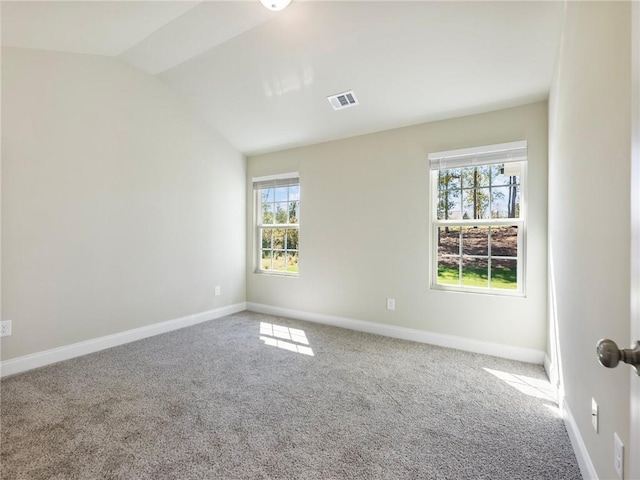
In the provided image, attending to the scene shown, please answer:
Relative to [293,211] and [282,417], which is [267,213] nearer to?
[293,211]

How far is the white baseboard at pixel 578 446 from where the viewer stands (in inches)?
52.0

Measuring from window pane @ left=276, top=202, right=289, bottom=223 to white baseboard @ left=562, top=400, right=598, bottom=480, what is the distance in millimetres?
3477

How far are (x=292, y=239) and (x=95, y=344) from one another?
2.47 meters

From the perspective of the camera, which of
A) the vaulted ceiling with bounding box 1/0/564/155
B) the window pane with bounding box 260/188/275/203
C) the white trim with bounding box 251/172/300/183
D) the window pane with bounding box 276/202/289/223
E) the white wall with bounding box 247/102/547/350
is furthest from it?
the window pane with bounding box 260/188/275/203

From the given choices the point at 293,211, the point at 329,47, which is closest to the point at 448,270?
the point at 293,211

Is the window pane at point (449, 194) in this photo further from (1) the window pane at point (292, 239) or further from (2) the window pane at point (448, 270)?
(1) the window pane at point (292, 239)

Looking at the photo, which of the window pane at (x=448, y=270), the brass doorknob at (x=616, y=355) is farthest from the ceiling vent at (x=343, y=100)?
the brass doorknob at (x=616, y=355)

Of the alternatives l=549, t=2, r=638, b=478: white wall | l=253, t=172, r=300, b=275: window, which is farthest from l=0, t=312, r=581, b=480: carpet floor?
l=253, t=172, r=300, b=275: window

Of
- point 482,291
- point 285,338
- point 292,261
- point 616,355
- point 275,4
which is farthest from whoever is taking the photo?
point 292,261

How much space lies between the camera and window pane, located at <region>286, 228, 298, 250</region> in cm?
427

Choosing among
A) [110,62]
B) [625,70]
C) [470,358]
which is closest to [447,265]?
[470,358]

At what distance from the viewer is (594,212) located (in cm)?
128

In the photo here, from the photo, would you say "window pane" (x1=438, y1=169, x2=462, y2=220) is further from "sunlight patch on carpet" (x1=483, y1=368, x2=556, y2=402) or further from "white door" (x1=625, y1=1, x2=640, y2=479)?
"white door" (x1=625, y1=1, x2=640, y2=479)

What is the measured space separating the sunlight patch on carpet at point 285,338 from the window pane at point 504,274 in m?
1.94
